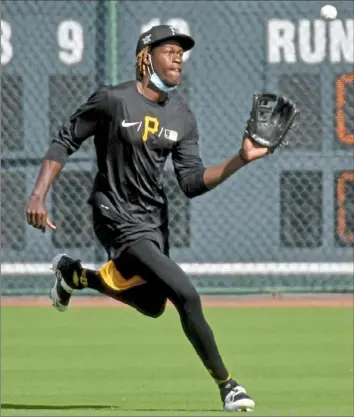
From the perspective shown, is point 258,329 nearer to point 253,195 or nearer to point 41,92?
point 253,195

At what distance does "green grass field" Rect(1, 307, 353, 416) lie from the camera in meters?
7.71

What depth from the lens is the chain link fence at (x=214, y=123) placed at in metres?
13.3

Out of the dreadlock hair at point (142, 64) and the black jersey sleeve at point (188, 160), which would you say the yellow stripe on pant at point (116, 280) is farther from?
the dreadlock hair at point (142, 64)

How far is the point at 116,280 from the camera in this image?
7.98 meters

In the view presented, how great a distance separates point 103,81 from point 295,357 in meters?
4.56

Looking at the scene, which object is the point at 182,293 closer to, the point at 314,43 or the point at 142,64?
the point at 142,64

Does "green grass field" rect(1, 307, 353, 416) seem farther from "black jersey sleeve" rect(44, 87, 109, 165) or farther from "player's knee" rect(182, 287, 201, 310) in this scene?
"black jersey sleeve" rect(44, 87, 109, 165)

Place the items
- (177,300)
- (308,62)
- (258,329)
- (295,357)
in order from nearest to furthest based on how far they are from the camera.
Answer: (177,300) < (295,357) < (258,329) < (308,62)

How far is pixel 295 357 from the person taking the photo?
966 centimetres

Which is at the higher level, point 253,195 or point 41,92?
point 41,92

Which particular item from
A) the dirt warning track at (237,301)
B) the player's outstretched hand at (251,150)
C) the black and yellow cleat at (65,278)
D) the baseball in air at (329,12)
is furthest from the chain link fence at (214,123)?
the player's outstretched hand at (251,150)

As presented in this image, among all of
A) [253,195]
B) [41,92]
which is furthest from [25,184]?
[253,195]

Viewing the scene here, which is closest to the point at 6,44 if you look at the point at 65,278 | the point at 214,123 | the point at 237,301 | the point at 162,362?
the point at 214,123

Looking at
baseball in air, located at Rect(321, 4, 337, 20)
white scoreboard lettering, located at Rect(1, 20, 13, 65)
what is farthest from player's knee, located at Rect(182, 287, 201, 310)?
white scoreboard lettering, located at Rect(1, 20, 13, 65)
